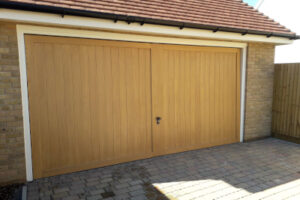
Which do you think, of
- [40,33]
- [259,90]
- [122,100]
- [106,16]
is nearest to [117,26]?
[106,16]

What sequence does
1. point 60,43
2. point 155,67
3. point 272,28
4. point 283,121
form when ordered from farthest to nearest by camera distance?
point 283,121 → point 272,28 → point 155,67 → point 60,43

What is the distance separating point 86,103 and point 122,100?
2.55 feet

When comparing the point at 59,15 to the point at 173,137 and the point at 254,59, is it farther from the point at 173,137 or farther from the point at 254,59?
the point at 254,59

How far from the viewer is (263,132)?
6.97 m

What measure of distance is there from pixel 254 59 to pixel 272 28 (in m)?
0.93

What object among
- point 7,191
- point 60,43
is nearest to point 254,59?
point 60,43

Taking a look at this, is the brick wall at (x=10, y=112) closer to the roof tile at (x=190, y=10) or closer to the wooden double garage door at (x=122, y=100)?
the wooden double garage door at (x=122, y=100)

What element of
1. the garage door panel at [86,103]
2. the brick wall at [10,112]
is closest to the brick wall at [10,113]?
the brick wall at [10,112]

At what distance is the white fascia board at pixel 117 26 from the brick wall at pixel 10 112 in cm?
45

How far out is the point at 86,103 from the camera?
464 cm

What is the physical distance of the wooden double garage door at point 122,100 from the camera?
4.30m

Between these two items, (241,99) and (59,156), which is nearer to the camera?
(59,156)

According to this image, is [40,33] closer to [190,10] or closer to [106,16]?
[106,16]

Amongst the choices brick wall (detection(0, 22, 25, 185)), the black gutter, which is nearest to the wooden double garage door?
brick wall (detection(0, 22, 25, 185))
